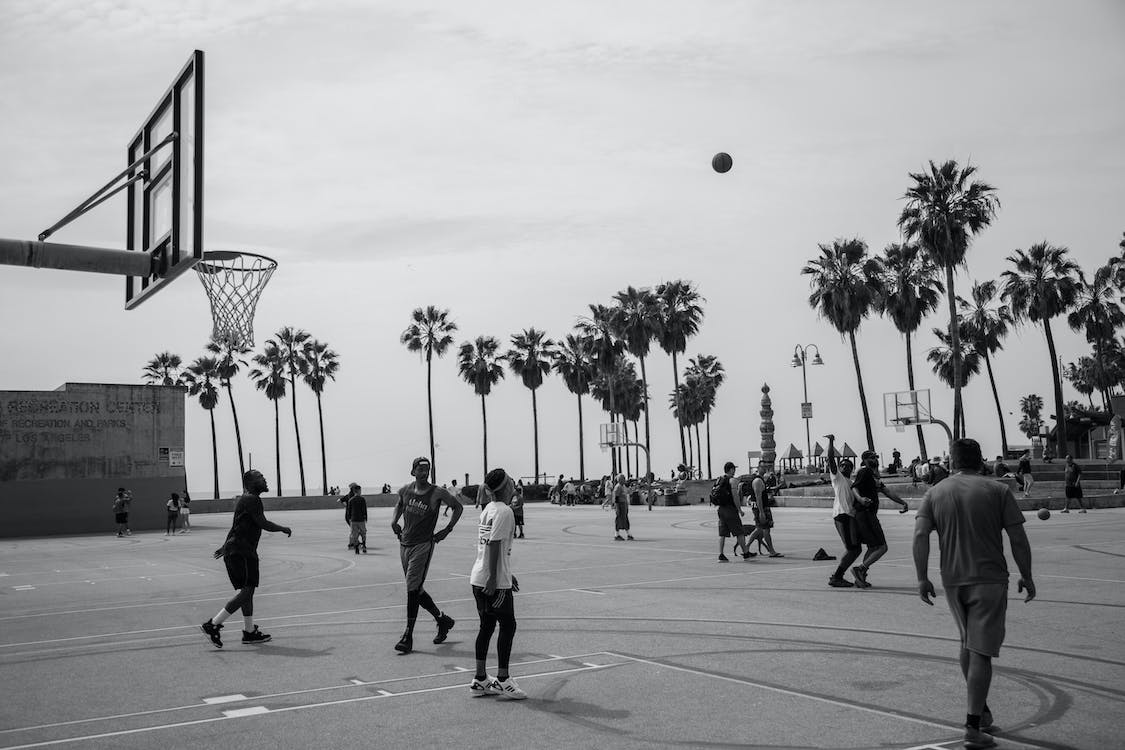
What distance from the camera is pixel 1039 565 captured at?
15422mm

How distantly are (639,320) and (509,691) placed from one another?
5989 cm

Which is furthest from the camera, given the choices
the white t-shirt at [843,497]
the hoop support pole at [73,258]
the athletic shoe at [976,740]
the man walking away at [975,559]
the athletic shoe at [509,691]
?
the white t-shirt at [843,497]

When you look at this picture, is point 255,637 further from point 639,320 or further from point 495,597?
point 639,320

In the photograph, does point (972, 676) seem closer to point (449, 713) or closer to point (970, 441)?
point (970, 441)

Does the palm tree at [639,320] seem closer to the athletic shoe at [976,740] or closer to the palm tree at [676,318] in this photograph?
the palm tree at [676,318]

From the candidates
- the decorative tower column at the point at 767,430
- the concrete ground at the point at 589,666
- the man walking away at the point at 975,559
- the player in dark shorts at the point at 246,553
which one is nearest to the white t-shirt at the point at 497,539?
the concrete ground at the point at 589,666

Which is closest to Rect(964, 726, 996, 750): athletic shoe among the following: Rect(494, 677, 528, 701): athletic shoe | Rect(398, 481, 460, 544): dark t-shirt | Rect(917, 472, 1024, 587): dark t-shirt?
Rect(917, 472, 1024, 587): dark t-shirt

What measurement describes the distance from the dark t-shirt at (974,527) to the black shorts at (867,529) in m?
7.61

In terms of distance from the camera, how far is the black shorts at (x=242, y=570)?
34.2 ft

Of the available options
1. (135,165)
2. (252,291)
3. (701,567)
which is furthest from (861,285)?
(135,165)

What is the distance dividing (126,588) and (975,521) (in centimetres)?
1496

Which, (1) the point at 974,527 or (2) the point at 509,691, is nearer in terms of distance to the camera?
(1) the point at 974,527

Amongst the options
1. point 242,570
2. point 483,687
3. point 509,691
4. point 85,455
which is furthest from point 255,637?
point 85,455

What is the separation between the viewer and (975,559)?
20.0 feet
